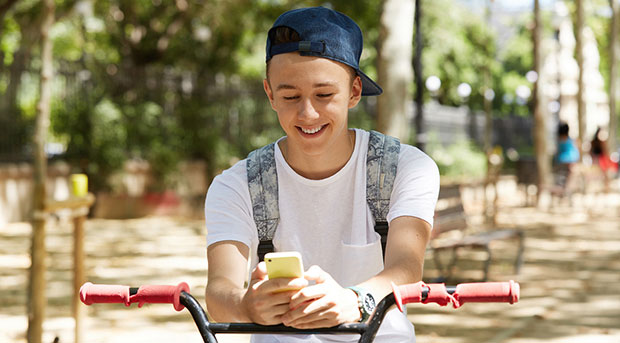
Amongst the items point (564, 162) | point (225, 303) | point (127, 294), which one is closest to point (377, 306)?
point (225, 303)

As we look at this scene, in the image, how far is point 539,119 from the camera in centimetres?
1770

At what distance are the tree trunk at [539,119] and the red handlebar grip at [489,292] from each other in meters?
15.8

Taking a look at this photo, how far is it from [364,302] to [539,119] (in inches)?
646

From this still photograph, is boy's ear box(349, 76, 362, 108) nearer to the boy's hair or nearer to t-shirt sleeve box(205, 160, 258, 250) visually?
the boy's hair

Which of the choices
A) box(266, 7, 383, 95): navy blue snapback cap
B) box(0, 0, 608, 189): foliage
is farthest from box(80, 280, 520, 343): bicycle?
box(0, 0, 608, 189): foliage

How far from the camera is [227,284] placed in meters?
2.29

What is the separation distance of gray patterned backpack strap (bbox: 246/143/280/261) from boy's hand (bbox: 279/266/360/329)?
518 millimetres

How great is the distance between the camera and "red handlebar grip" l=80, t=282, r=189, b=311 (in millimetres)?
1972

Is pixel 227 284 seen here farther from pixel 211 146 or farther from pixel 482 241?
pixel 211 146

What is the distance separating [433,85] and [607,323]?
70.5 ft

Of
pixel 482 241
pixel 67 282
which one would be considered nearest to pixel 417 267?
pixel 482 241

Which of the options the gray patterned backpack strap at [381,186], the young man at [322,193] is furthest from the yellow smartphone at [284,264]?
the gray patterned backpack strap at [381,186]

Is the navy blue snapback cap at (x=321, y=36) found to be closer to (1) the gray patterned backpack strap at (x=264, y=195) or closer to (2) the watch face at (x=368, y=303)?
(1) the gray patterned backpack strap at (x=264, y=195)

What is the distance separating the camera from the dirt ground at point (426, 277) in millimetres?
6176
